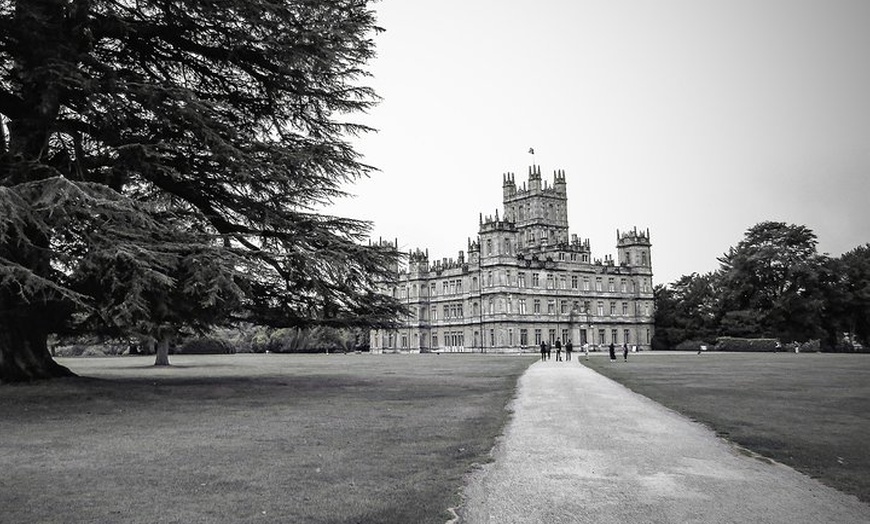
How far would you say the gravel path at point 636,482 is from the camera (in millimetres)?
4883

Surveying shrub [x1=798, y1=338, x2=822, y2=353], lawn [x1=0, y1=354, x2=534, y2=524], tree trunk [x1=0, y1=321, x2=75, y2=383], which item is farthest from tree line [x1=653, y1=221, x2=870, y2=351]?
tree trunk [x1=0, y1=321, x2=75, y2=383]

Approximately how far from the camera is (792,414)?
35.2 feet

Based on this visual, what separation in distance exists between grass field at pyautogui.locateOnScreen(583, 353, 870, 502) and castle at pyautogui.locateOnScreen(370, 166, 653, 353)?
4419cm

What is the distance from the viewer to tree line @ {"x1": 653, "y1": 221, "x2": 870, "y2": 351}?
54.0m

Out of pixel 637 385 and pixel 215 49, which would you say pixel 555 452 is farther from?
pixel 215 49

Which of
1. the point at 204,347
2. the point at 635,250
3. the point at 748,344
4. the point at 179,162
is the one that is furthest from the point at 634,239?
the point at 179,162

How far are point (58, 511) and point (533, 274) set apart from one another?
62.9 meters

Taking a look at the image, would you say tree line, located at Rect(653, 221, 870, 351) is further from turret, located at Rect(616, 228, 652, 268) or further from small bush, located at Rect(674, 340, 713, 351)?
turret, located at Rect(616, 228, 652, 268)

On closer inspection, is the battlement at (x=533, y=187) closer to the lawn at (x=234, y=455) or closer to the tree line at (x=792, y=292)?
the tree line at (x=792, y=292)

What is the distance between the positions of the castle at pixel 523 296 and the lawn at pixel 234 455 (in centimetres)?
5066

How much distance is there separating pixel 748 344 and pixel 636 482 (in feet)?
173

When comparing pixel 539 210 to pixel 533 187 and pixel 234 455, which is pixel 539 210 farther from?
pixel 234 455

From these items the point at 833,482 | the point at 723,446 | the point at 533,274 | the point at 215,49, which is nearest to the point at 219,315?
the point at 215,49

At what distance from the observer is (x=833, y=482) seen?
6008 mm
